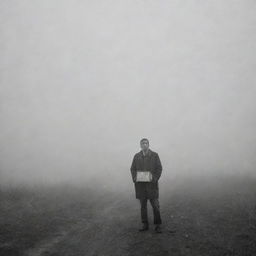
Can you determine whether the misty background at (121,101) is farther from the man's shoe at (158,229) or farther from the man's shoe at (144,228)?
the man's shoe at (158,229)

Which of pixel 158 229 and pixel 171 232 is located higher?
pixel 158 229

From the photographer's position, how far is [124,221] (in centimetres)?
937

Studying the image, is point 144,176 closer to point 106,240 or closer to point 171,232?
point 171,232

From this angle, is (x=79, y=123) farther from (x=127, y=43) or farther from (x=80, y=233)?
(x=127, y=43)

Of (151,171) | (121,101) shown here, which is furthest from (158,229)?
(121,101)

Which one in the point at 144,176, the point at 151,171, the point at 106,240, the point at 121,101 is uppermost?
the point at 121,101

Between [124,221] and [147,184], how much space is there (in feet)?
6.57

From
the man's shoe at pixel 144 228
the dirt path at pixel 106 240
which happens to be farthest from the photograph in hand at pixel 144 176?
the dirt path at pixel 106 240

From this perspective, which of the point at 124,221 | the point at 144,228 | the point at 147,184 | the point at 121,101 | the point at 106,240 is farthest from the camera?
the point at 121,101

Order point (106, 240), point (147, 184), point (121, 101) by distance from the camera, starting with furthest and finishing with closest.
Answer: point (121, 101), point (147, 184), point (106, 240)

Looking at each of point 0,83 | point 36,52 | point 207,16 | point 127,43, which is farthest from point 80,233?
point 207,16

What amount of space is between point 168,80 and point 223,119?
10316 mm

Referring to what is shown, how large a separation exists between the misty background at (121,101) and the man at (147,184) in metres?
7.01

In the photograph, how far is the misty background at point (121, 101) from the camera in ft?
67.1
